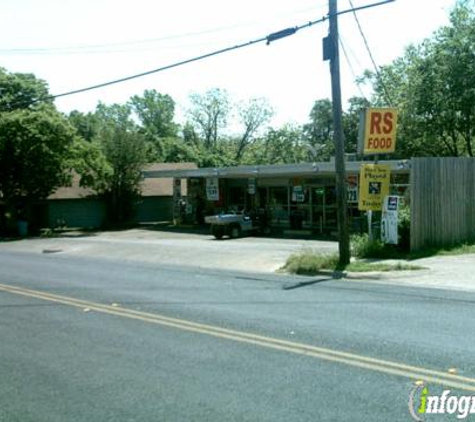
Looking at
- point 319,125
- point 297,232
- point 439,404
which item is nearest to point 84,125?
point 319,125

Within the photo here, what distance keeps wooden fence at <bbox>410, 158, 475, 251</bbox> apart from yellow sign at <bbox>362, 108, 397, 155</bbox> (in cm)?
106

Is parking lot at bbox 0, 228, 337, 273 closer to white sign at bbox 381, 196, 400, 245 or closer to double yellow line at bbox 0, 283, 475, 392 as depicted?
white sign at bbox 381, 196, 400, 245

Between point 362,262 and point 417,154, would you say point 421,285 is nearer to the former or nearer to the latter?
point 362,262

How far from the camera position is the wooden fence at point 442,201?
60.3ft

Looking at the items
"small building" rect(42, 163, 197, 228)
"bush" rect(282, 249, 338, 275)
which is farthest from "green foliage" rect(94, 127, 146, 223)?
"bush" rect(282, 249, 338, 275)

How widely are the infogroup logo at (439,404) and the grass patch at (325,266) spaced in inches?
381

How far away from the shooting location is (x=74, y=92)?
857 inches

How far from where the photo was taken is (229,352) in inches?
288

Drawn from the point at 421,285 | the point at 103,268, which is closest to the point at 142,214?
the point at 103,268

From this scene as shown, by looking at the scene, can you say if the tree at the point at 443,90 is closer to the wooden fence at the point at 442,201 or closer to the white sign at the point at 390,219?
the wooden fence at the point at 442,201

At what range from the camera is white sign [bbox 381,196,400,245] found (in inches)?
709

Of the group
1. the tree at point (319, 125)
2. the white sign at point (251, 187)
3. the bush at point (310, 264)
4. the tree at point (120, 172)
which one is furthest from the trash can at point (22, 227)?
the tree at point (319, 125)

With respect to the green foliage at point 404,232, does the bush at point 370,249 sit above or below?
below

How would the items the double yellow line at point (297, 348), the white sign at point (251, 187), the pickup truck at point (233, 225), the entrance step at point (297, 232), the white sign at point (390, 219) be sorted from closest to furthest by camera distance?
1. the double yellow line at point (297, 348)
2. the white sign at point (390, 219)
3. the pickup truck at point (233, 225)
4. the entrance step at point (297, 232)
5. the white sign at point (251, 187)
